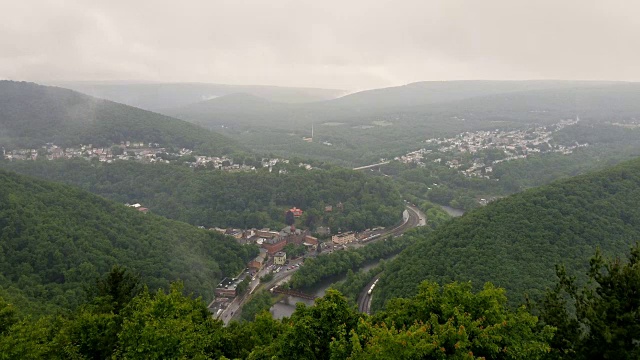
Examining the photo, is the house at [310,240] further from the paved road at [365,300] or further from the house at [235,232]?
the paved road at [365,300]

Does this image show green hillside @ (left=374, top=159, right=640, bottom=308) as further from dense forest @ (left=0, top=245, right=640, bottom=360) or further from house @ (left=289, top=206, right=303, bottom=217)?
house @ (left=289, top=206, right=303, bottom=217)

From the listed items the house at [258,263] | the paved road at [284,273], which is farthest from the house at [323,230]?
the house at [258,263]

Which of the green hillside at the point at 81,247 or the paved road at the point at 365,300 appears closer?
the green hillside at the point at 81,247

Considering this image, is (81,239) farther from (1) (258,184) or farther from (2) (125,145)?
(2) (125,145)

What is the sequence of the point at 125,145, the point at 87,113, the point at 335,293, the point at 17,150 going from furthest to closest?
the point at 87,113 < the point at 125,145 < the point at 17,150 < the point at 335,293

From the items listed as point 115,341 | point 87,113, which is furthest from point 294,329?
point 87,113
